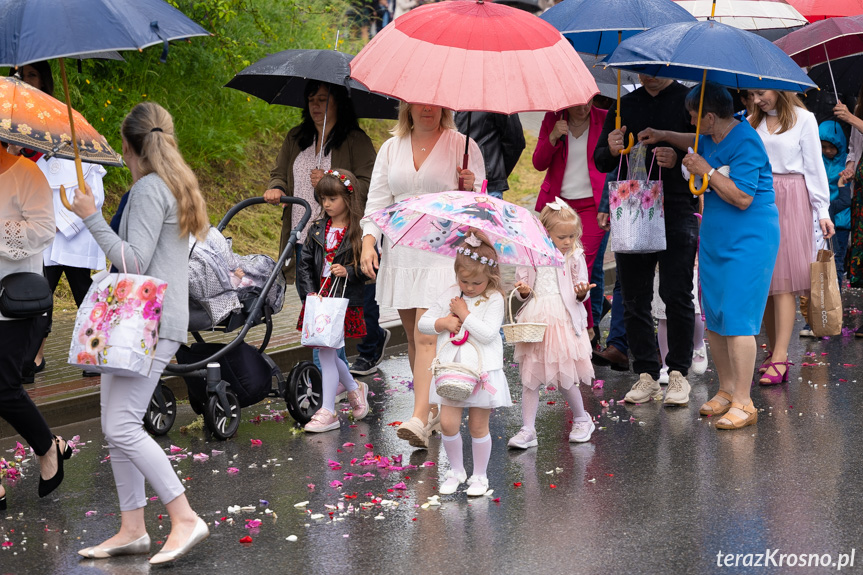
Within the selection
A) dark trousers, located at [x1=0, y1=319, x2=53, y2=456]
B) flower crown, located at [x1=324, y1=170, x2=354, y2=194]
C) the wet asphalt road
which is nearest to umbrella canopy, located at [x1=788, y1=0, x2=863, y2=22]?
the wet asphalt road

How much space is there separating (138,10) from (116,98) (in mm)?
8505

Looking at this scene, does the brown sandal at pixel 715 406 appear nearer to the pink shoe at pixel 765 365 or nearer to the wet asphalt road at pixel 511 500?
the wet asphalt road at pixel 511 500

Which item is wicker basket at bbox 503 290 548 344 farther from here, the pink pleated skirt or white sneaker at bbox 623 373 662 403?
the pink pleated skirt

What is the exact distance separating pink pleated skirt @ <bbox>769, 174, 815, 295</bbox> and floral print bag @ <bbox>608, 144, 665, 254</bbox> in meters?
1.46

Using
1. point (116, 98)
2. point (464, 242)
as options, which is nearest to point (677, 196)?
point (464, 242)

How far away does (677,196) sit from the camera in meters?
7.57

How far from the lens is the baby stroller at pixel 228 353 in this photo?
22.5 ft

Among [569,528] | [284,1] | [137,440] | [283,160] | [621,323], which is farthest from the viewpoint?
[284,1]

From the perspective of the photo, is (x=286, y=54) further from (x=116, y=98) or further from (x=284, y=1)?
(x=284, y=1)

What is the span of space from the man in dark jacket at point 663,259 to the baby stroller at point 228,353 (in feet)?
7.30

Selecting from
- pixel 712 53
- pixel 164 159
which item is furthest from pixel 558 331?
pixel 164 159

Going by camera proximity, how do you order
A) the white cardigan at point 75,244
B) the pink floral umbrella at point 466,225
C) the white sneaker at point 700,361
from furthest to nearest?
the white sneaker at point 700,361, the white cardigan at point 75,244, the pink floral umbrella at point 466,225

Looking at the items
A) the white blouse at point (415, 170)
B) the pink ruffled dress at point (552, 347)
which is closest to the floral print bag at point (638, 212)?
the pink ruffled dress at point (552, 347)

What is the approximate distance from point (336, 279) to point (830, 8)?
16.9 feet
